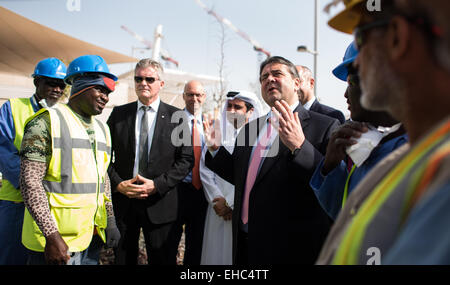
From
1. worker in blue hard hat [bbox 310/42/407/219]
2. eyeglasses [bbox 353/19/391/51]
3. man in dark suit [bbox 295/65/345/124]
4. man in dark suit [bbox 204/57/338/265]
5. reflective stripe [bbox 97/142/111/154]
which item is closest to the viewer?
eyeglasses [bbox 353/19/391/51]

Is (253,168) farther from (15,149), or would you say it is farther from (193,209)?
(15,149)

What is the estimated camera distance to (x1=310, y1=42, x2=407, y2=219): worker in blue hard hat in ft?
5.51

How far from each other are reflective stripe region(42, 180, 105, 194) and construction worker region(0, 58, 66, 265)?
3.17 feet

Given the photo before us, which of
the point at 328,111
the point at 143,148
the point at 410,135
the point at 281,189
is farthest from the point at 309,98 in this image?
the point at 410,135

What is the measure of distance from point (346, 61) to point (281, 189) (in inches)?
46.0

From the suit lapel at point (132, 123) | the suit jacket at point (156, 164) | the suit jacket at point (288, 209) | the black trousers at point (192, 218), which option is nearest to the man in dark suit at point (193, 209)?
the black trousers at point (192, 218)

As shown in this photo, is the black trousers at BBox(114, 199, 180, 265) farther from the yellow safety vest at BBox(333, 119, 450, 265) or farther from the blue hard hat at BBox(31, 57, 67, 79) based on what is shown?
the yellow safety vest at BBox(333, 119, 450, 265)

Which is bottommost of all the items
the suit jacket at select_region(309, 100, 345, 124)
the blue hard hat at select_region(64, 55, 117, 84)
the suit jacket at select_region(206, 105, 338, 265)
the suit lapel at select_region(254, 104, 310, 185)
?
the suit jacket at select_region(206, 105, 338, 265)

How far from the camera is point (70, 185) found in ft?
7.94

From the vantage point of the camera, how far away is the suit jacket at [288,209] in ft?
8.46

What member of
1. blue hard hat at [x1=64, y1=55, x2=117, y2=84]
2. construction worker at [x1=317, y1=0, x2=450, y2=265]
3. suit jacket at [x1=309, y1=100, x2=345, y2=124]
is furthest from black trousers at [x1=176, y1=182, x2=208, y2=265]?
construction worker at [x1=317, y1=0, x2=450, y2=265]

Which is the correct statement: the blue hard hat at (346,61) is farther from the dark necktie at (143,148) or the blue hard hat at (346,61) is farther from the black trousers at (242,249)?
the dark necktie at (143,148)

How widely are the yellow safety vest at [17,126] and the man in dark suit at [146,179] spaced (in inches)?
35.8
